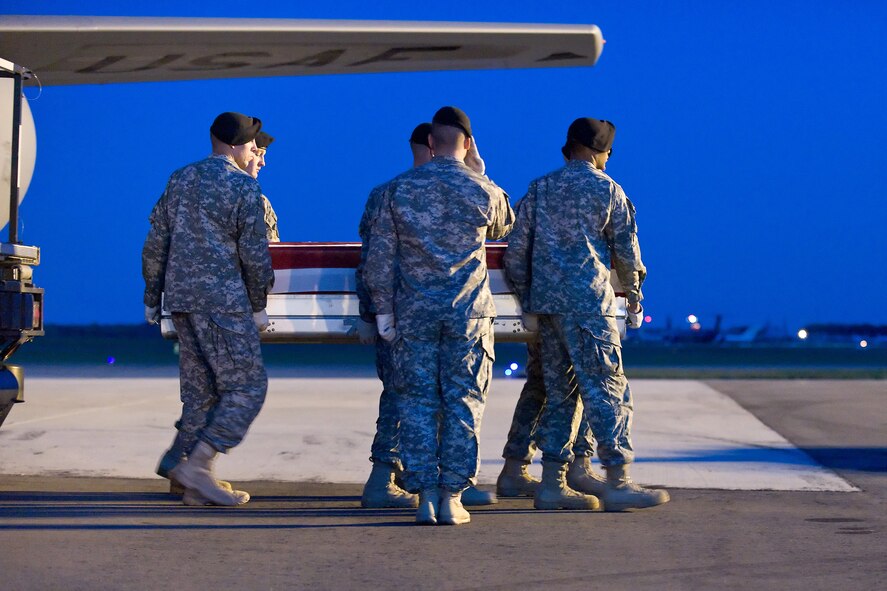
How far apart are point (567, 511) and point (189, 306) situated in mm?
2117

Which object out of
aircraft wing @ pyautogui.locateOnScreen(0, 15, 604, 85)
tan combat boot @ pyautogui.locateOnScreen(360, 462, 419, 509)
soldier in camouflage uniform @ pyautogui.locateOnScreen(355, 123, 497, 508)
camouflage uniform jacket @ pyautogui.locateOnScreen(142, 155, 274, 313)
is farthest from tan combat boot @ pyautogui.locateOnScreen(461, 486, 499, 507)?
aircraft wing @ pyautogui.locateOnScreen(0, 15, 604, 85)

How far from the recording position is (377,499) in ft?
20.4

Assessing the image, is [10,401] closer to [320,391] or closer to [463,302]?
[463,302]

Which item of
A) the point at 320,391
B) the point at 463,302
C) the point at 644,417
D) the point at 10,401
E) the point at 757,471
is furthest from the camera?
the point at 320,391

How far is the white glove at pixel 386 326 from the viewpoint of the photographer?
570 cm

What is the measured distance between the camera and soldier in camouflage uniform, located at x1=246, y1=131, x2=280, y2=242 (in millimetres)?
6867

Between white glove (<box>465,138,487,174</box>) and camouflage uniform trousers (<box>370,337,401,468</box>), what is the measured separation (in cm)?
99

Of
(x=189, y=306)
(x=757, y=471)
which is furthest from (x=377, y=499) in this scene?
(x=757, y=471)

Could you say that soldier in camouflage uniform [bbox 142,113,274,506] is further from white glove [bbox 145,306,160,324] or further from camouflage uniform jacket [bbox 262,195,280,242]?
camouflage uniform jacket [bbox 262,195,280,242]

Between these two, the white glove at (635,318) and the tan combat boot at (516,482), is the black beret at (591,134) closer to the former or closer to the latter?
the white glove at (635,318)

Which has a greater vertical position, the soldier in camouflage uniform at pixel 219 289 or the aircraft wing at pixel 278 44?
the aircraft wing at pixel 278 44

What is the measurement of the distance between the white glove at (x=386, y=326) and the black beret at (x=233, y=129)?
1.31 metres

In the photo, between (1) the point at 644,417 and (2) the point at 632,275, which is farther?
(1) the point at 644,417

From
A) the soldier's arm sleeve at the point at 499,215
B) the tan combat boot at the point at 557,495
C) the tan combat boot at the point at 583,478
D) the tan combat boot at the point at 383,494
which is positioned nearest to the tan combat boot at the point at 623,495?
the tan combat boot at the point at 557,495
